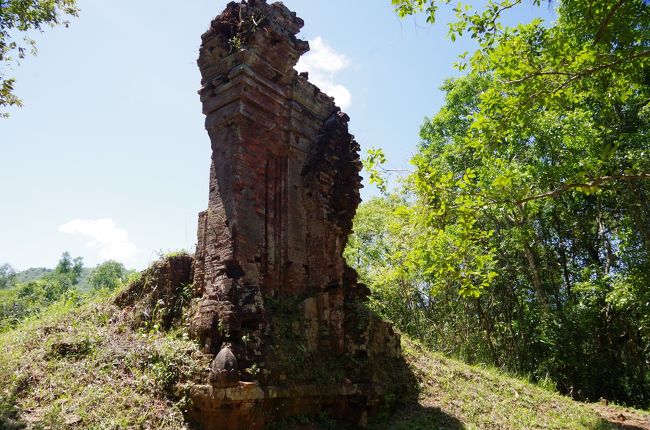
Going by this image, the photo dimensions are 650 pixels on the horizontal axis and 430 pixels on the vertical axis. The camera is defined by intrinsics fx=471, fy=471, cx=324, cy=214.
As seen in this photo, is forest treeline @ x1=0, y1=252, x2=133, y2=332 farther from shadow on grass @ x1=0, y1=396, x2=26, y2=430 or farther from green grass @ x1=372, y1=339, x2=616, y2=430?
green grass @ x1=372, y1=339, x2=616, y2=430

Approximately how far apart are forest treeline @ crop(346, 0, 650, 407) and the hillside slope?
6.69ft

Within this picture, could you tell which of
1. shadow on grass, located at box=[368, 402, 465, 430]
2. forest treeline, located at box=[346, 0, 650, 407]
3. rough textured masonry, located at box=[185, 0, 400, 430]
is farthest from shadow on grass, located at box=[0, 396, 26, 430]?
forest treeline, located at box=[346, 0, 650, 407]

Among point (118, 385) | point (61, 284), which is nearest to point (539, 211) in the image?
point (118, 385)

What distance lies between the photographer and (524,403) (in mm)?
9312

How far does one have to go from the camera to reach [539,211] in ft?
58.4

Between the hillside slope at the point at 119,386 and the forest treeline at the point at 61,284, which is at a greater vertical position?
the forest treeline at the point at 61,284

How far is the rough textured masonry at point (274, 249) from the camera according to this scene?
5.69 metres

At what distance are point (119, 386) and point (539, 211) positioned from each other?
53.7 ft

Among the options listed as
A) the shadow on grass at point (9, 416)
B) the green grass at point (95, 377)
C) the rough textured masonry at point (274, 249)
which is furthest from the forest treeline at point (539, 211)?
the shadow on grass at point (9, 416)

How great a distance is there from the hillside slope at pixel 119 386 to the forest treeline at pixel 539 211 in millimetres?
2038

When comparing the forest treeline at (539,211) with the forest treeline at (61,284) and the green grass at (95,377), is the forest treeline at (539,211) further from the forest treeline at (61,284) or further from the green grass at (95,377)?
the forest treeline at (61,284)

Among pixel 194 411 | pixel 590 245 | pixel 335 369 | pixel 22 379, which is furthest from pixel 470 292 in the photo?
pixel 590 245

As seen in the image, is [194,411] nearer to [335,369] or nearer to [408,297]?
[335,369]

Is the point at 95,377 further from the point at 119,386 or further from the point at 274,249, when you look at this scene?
the point at 274,249
